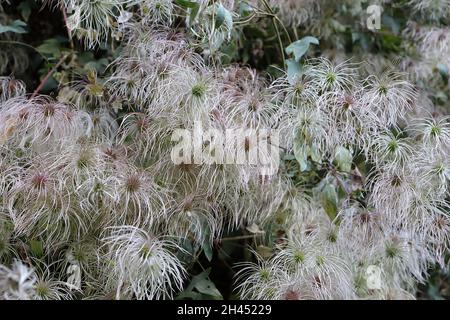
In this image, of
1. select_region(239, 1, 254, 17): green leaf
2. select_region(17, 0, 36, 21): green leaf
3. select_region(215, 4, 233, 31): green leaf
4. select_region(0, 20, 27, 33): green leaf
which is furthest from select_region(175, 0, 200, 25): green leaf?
select_region(17, 0, 36, 21): green leaf

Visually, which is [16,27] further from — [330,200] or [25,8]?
[330,200]

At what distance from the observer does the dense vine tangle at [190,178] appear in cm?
141

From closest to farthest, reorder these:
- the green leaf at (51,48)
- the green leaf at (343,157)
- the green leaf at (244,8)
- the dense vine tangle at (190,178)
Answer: the dense vine tangle at (190,178) → the green leaf at (343,157) → the green leaf at (244,8) → the green leaf at (51,48)

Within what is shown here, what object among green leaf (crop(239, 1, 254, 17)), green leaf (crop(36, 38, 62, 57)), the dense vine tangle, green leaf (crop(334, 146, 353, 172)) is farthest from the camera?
green leaf (crop(36, 38, 62, 57))

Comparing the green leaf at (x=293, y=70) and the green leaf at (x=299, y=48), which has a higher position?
the green leaf at (x=299, y=48)

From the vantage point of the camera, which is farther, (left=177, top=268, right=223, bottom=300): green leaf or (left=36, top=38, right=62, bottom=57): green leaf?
(left=36, top=38, right=62, bottom=57): green leaf

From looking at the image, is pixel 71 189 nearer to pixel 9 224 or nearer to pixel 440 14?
Answer: pixel 9 224

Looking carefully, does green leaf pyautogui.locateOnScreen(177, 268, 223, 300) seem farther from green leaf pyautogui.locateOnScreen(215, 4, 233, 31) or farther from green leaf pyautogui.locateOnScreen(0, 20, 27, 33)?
green leaf pyautogui.locateOnScreen(0, 20, 27, 33)

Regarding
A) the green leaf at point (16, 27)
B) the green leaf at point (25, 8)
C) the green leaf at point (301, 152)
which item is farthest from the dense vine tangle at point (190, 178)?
the green leaf at point (25, 8)

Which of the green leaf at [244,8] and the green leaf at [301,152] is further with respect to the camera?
the green leaf at [244,8]

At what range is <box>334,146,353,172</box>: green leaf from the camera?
155 cm

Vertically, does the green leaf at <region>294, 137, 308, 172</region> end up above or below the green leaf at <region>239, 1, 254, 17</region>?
below

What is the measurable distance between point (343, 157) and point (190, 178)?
0.39 metres

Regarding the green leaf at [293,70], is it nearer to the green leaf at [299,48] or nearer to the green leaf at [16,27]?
the green leaf at [299,48]
